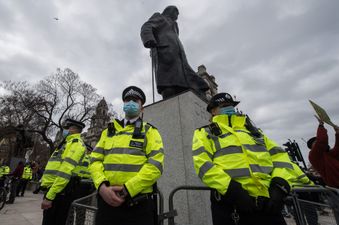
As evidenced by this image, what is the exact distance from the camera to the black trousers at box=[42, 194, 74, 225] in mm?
3129

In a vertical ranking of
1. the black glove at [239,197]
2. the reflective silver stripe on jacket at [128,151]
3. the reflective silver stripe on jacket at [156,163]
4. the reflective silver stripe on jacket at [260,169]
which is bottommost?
the black glove at [239,197]

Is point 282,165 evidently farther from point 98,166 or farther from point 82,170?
point 82,170

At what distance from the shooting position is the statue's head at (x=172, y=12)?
660 cm

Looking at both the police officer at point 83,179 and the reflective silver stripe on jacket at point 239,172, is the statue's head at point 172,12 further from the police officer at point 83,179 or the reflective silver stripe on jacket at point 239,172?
the reflective silver stripe on jacket at point 239,172

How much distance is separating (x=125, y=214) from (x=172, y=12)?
242 inches

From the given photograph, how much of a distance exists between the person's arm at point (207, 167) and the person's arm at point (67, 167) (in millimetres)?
1980

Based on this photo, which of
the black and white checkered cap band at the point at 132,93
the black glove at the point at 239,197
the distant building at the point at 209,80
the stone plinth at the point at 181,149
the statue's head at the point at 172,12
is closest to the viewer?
the black glove at the point at 239,197

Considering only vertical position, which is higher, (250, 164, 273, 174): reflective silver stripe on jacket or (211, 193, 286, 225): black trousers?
(250, 164, 273, 174): reflective silver stripe on jacket

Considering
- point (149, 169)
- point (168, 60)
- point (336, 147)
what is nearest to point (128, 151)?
point (149, 169)

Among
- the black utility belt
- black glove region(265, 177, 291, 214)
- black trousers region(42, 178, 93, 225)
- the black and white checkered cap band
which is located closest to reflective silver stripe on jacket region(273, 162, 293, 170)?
black glove region(265, 177, 291, 214)

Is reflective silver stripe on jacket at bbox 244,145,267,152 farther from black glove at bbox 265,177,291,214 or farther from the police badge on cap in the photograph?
the police badge on cap

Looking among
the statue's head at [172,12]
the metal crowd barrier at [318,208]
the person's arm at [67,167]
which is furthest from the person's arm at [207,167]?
the statue's head at [172,12]

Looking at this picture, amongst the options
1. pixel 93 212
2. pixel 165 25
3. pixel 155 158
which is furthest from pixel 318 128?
pixel 165 25

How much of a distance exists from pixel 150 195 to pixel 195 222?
1663 millimetres
